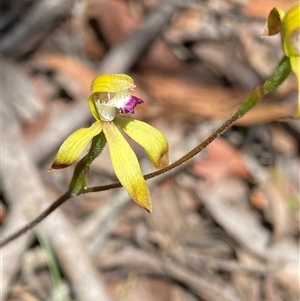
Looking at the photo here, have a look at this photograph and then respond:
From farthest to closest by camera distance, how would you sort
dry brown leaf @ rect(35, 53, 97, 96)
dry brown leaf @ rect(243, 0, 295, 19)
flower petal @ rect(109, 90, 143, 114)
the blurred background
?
dry brown leaf @ rect(243, 0, 295, 19)
dry brown leaf @ rect(35, 53, 97, 96)
the blurred background
flower petal @ rect(109, 90, 143, 114)

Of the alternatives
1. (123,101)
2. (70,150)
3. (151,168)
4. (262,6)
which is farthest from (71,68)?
(70,150)

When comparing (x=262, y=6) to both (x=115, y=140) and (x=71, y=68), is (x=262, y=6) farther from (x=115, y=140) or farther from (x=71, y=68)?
(x=115, y=140)

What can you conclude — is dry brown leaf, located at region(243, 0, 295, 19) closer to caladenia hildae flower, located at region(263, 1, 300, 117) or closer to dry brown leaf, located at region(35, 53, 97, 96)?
dry brown leaf, located at region(35, 53, 97, 96)

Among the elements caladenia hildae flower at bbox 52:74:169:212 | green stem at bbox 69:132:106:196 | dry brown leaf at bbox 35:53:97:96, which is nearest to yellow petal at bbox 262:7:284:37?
caladenia hildae flower at bbox 52:74:169:212

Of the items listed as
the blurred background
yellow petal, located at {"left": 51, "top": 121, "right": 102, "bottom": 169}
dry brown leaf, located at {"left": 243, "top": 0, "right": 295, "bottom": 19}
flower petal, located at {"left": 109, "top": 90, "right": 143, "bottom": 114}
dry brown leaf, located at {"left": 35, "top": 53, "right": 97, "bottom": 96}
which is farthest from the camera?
dry brown leaf, located at {"left": 243, "top": 0, "right": 295, "bottom": 19}

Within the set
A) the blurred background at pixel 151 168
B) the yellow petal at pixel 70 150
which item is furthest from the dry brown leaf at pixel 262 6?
the yellow petal at pixel 70 150

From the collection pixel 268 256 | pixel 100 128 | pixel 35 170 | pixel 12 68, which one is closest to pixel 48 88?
pixel 12 68

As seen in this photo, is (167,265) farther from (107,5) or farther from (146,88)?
(107,5)
